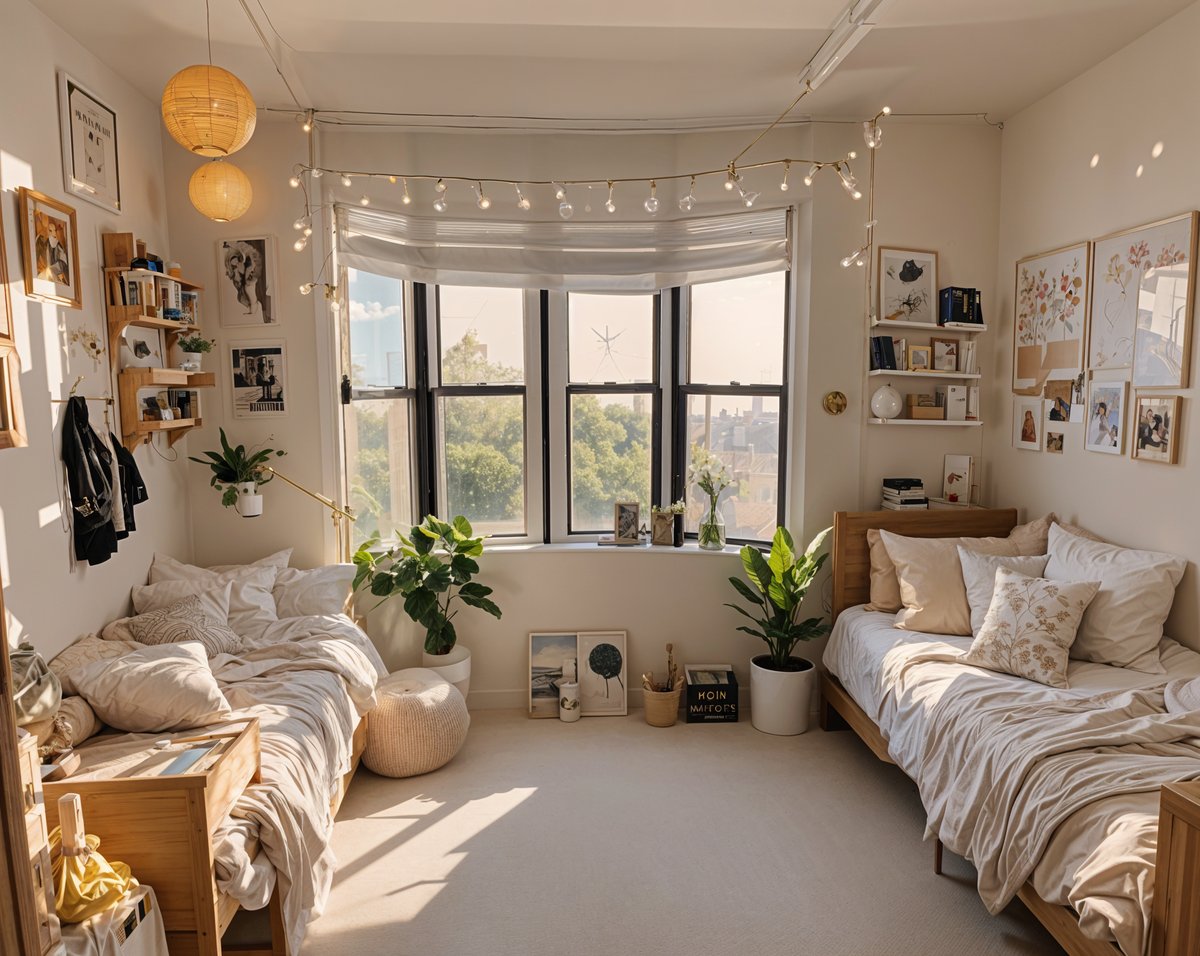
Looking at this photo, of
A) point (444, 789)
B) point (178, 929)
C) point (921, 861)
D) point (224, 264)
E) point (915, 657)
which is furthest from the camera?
point (224, 264)

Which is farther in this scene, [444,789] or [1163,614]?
[444,789]

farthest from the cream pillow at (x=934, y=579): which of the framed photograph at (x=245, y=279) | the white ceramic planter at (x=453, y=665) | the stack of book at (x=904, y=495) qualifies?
the framed photograph at (x=245, y=279)

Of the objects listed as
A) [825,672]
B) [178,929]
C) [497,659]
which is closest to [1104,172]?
[825,672]

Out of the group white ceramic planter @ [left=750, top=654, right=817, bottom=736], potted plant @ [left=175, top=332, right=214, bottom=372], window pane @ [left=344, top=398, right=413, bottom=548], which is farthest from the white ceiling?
white ceramic planter @ [left=750, top=654, right=817, bottom=736]

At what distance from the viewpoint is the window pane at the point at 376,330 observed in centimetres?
414

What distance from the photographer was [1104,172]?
3.39 metres

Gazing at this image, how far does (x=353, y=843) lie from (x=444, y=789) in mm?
481

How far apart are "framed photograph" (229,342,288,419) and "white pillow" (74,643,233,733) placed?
5.32 ft

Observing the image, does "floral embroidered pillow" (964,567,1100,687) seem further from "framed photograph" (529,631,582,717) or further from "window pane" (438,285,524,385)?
"window pane" (438,285,524,385)

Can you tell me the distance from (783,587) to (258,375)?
2.60 meters

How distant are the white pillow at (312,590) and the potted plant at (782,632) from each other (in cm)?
183

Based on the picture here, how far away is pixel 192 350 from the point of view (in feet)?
11.8

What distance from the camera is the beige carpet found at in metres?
2.53

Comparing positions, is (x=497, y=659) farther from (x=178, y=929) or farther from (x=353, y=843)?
(x=178, y=929)
